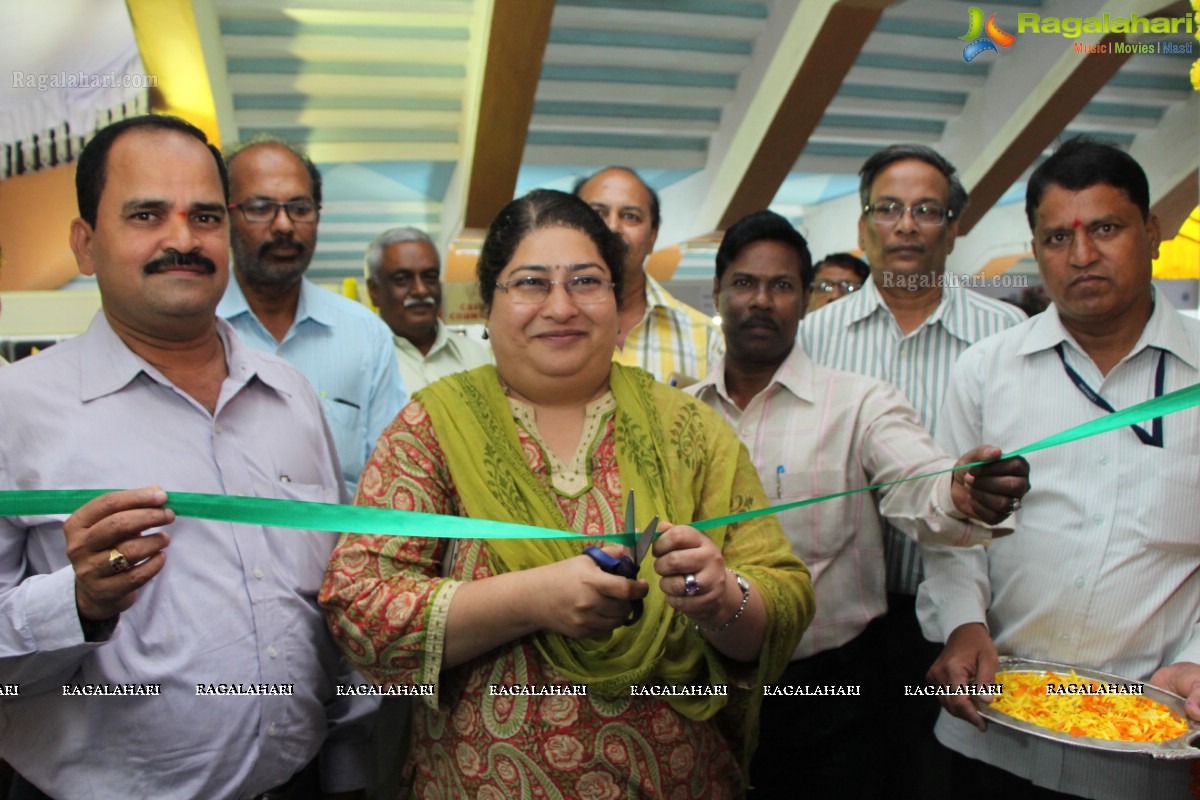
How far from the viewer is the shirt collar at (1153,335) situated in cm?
218

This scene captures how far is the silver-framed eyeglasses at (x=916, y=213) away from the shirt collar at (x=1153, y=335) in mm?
789

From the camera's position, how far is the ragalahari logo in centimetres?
708

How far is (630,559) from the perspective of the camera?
5.09 feet

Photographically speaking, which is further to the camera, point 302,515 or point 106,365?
point 106,365

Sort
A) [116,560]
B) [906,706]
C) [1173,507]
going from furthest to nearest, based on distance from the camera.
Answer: [906,706] → [1173,507] → [116,560]

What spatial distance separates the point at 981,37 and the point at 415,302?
6.07 meters

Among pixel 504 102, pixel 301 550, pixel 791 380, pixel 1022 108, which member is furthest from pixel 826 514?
pixel 1022 108

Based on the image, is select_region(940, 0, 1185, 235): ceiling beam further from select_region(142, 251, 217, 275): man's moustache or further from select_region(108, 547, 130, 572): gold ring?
select_region(108, 547, 130, 572): gold ring

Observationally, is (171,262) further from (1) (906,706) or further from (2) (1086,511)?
(1) (906,706)

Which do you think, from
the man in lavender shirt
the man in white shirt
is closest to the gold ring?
the man in lavender shirt

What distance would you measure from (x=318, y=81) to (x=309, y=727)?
24.0 ft

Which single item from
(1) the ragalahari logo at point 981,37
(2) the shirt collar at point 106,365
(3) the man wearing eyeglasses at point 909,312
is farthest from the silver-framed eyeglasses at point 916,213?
(1) the ragalahari logo at point 981,37

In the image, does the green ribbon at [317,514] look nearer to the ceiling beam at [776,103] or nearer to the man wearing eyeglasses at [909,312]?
the man wearing eyeglasses at [909,312]

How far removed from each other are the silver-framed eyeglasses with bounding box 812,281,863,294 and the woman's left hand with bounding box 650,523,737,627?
3.91 m
